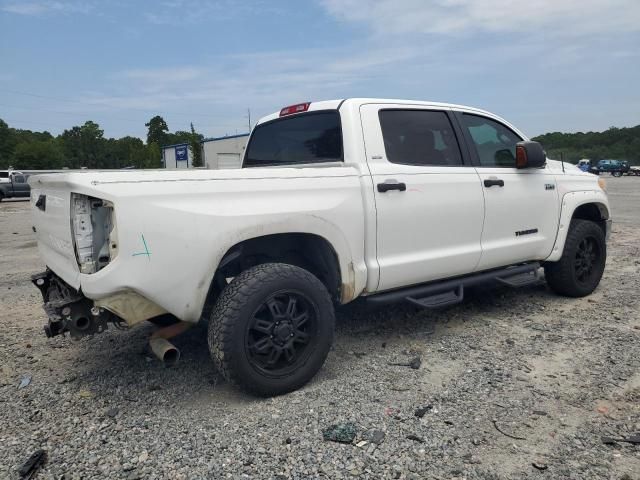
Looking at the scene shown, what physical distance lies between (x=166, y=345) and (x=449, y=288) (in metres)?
2.22

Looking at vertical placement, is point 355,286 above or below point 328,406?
above

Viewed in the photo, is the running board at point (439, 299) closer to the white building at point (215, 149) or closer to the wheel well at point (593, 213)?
the wheel well at point (593, 213)

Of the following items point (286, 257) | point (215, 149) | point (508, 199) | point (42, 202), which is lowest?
point (286, 257)

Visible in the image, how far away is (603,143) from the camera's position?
→ 3314 inches

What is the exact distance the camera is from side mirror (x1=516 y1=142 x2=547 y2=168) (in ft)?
14.4

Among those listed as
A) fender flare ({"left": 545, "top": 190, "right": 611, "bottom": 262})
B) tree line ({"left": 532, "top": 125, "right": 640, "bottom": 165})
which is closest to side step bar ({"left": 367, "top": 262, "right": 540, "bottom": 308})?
fender flare ({"left": 545, "top": 190, "right": 611, "bottom": 262})

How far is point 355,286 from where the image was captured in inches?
136

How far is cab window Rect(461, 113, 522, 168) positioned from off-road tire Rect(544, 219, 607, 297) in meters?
1.14

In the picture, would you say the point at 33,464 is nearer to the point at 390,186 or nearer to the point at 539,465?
the point at 539,465

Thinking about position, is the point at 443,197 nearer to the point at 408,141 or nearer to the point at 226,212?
the point at 408,141

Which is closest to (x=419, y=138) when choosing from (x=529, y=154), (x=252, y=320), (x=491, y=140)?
(x=491, y=140)

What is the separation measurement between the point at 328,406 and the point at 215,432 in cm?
68

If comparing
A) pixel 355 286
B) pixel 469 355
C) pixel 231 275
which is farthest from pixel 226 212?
pixel 469 355

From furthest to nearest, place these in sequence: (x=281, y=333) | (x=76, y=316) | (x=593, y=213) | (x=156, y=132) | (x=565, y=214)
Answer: (x=156, y=132)
(x=593, y=213)
(x=565, y=214)
(x=281, y=333)
(x=76, y=316)
